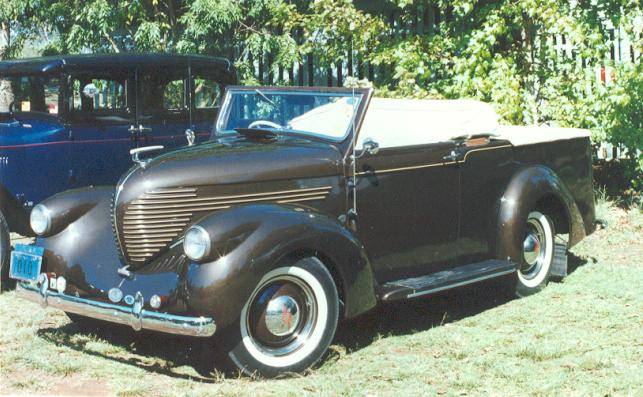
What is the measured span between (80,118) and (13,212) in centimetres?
103

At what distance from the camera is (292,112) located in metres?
5.72

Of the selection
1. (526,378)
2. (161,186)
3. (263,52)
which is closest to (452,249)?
(526,378)

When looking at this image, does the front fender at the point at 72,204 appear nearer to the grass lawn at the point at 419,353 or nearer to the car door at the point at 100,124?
the grass lawn at the point at 419,353

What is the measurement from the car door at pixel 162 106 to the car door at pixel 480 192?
3193 mm

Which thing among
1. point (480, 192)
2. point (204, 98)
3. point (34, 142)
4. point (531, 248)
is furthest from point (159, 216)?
point (204, 98)

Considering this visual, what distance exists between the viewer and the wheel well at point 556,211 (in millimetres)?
6648

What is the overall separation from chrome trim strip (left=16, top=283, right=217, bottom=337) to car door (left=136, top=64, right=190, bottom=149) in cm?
332

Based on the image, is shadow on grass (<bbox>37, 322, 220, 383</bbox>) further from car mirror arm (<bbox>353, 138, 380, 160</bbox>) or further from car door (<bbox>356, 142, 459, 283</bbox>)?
car mirror arm (<bbox>353, 138, 380, 160</bbox>)

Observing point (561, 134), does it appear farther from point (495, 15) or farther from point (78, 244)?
point (78, 244)

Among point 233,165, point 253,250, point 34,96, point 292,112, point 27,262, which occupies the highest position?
point 34,96

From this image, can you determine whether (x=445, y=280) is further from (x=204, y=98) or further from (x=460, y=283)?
(x=204, y=98)

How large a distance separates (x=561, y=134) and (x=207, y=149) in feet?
9.80

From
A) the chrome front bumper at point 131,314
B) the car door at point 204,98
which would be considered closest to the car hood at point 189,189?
the chrome front bumper at point 131,314

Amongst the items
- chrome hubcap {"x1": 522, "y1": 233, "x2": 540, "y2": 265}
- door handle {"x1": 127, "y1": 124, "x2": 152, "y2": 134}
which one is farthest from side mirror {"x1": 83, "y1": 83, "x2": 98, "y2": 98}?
chrome hubcap {"x1": 522, "y1": 233, "x2": 540, "y2": 265}
